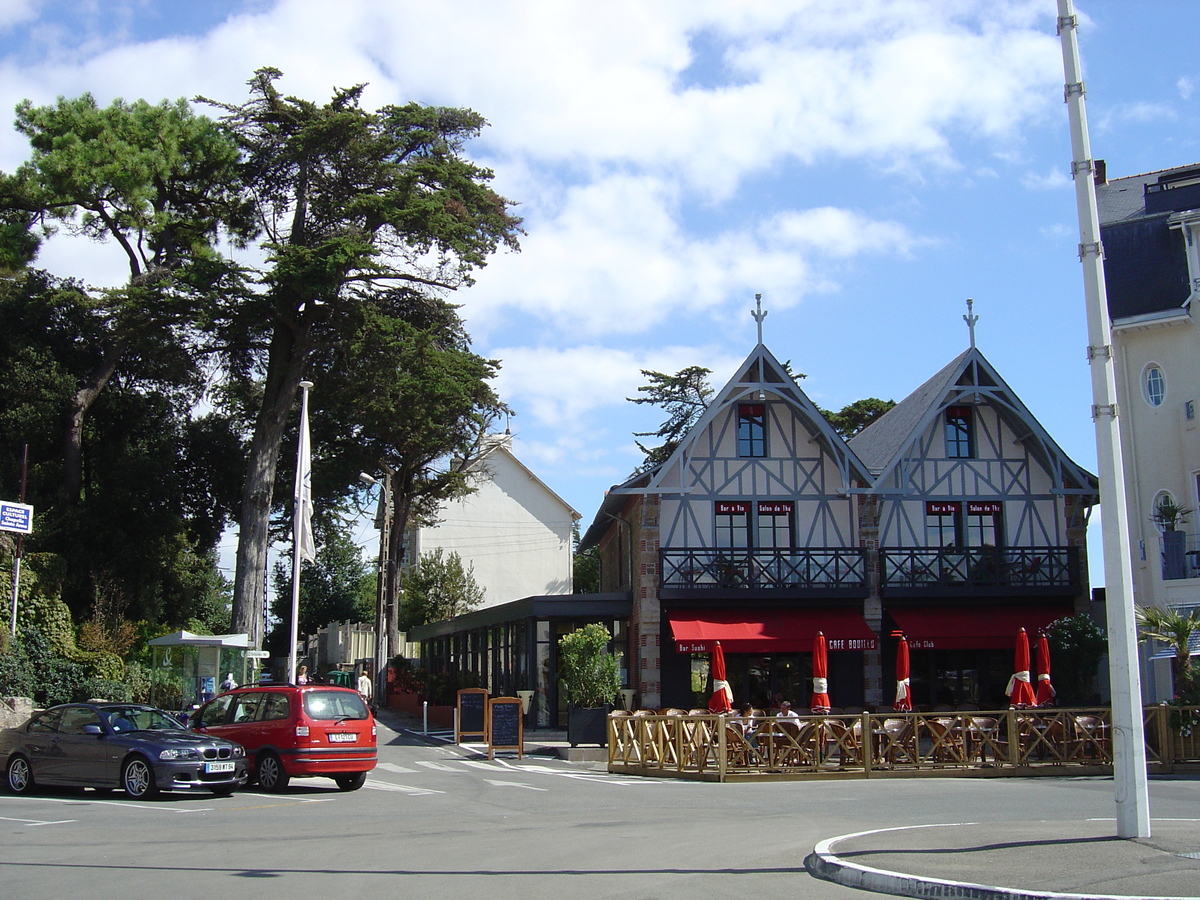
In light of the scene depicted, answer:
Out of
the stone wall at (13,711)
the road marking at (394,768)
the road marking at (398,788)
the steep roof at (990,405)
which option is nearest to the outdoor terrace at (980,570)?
the steep roof at (990,405)

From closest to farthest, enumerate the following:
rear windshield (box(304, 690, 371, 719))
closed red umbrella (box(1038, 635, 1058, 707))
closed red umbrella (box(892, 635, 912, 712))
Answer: rear windshield (box(304, 690, 371, 719)) < closed red umbrella (box(892, 635, 912, 712)) < closed red umbrella (box(1038, 635, 1058, 707))

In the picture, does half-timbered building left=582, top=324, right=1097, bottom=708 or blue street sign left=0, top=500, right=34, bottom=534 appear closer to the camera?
blue street sign left=0, top=500, right=34, bottom=534

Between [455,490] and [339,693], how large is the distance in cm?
2496

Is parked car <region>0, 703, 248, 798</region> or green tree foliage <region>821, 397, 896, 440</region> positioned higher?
green tree foliage <region>821, 397, 896, 440</region>

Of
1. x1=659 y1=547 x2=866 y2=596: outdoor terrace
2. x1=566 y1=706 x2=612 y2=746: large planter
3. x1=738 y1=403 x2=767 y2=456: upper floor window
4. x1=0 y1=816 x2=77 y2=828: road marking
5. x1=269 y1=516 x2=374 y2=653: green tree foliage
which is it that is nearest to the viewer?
x1=0 y1=816 x2=77 y2=828: road marking

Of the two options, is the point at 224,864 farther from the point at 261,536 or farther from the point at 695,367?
the point at 695,367

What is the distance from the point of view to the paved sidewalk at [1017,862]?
278 inches

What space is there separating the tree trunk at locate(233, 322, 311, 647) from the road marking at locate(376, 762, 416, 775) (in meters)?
9.63

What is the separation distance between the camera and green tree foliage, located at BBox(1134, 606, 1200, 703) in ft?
63.1

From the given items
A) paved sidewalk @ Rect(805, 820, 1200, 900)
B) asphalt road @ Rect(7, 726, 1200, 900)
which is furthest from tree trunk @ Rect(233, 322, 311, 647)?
paved sidewalk @ Rect(805, 820, 1200, 900)

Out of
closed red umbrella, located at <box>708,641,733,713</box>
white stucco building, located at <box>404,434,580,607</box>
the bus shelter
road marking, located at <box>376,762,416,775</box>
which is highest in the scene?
white stucco building, located at <box>404,434,580,607</box>

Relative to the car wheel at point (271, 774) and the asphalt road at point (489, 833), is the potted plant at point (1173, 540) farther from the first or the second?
the car wheel at point (271, 774)

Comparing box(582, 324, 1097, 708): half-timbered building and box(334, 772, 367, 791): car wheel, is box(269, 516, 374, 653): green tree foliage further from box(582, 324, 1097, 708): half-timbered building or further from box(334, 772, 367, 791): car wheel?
box(334, 772, 367, 791): car wheel

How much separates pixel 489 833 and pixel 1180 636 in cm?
1369
